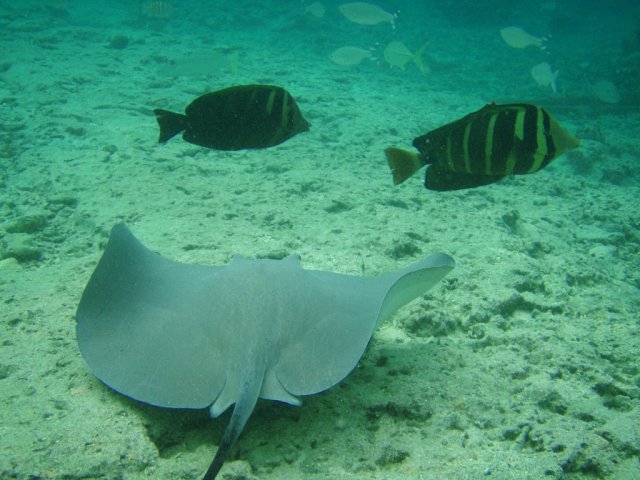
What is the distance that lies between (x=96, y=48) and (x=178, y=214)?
11.8 m

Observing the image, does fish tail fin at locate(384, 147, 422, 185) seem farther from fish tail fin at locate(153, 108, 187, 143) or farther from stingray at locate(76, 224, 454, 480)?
fish tail fin at locate(153, 108, 187, 143)

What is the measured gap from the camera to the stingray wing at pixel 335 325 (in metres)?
2.22

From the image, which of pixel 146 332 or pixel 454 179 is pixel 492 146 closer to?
pixel 454 179

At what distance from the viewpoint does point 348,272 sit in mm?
4051

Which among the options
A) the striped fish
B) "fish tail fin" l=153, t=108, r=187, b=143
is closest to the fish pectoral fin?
"fish tail fin" l=153, t=108, r=187, b=143

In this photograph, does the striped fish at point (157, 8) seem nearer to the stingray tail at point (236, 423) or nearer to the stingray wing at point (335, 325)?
the stingray wing at point (335, 325)

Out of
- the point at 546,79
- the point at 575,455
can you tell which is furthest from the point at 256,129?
the point at 546,79

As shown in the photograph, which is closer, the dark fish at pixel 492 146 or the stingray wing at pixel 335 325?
the stingray wing at pixel 335 325

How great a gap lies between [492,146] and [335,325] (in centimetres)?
145

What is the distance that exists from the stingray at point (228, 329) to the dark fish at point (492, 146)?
0.61m

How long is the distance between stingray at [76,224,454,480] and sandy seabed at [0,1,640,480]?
0.34 m

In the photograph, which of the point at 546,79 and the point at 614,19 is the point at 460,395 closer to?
the point at 546,79

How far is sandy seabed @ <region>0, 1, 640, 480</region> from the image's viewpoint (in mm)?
2215

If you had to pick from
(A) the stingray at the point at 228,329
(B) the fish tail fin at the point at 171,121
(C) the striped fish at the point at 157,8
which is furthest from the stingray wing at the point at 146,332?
(C) the striped fish at the point at 157,8
